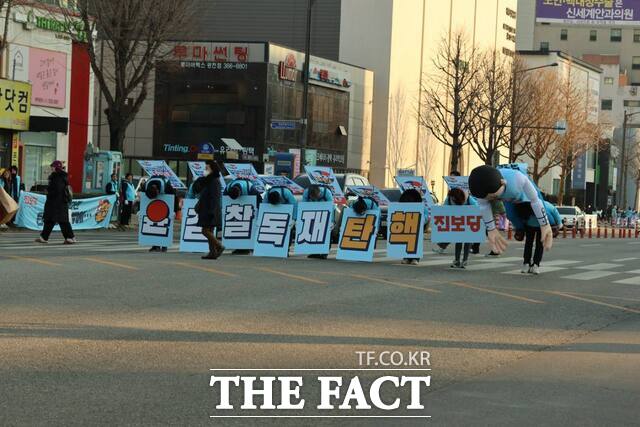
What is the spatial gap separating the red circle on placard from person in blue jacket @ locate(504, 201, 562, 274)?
693 centimetres

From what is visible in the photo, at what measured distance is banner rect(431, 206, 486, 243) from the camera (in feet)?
66.8

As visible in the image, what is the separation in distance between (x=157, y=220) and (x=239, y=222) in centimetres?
182

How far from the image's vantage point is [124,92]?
126 ft

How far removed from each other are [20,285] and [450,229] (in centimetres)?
870

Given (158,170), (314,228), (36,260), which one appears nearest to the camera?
(36,260)

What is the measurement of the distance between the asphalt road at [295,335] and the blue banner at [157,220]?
3179 mm

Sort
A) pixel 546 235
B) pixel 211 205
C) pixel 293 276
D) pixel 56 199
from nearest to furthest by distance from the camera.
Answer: pixel 293 276, pixel 546 235, pixel 211 205, pixel 56 199

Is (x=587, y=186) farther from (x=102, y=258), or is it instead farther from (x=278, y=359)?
(x=278, y=359)

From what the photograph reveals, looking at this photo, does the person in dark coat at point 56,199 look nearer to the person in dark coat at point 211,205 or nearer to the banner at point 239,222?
the banner at point 239,222

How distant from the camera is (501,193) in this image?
56.6 feet

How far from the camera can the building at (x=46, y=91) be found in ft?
133

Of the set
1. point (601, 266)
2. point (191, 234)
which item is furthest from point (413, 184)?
point (601, 266)

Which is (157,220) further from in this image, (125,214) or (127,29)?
(127,29)

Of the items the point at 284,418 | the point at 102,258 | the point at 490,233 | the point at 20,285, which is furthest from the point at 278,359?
the point at 102,258
